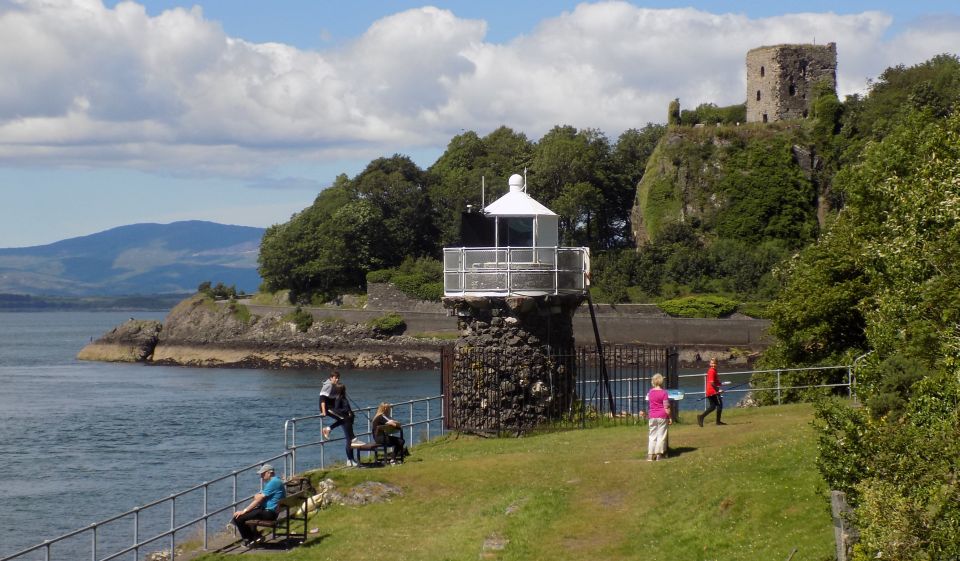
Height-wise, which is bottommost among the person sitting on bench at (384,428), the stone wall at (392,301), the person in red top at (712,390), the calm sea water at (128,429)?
the calm sea water at (128,429)

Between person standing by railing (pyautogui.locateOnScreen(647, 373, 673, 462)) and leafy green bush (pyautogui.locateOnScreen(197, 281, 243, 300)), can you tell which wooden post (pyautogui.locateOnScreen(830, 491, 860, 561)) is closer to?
person standing by railing (pyautogui.locateOnScreen(647, 373, 673, 462))

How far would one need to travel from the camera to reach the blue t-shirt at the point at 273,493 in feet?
66.0

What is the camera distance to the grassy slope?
18.3 m

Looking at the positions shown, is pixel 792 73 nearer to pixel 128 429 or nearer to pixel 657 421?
pixel 128 429

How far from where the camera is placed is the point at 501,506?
21.1 metres

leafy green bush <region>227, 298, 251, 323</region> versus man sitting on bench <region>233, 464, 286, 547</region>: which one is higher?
leafy green bush <region>227, 298, 251, 323</region>

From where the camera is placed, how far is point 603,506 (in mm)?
20719

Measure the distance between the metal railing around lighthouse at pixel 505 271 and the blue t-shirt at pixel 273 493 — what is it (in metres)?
9.43

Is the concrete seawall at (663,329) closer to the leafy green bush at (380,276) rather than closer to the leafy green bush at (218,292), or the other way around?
the leafy green bush at (380,276)

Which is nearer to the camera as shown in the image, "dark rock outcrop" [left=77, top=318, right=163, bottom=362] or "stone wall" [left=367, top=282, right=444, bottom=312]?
"stone wall" [left=367, top=282, right=444, bottom=312]

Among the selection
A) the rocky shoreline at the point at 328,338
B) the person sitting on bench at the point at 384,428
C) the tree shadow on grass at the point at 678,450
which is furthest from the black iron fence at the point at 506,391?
the rocky shoreline at the point at 328,338

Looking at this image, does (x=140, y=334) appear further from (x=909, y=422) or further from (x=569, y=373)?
(x=909, y=422)

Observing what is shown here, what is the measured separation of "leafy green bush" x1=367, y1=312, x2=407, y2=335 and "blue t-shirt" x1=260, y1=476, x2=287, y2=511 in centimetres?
7006

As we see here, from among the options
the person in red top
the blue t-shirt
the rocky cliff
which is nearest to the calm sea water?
the blue t-shirt
